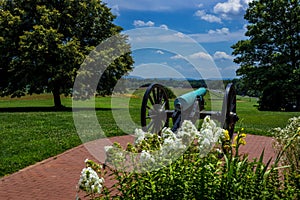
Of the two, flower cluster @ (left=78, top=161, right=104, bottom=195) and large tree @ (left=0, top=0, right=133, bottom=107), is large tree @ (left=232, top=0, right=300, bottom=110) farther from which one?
flower cluster @ (left=78, top=161, right=104, bottom=195)

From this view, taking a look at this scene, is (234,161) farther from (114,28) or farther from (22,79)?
(114,28)

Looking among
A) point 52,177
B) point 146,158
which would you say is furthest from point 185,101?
point 146,158

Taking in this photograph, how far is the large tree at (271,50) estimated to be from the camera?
29156 mm

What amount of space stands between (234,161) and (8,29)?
21473 mm

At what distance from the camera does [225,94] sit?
7.07 m

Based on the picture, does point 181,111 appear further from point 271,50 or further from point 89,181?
point 271,50

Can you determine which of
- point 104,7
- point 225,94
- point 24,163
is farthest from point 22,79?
point 225,94

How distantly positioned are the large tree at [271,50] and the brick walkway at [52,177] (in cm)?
2172

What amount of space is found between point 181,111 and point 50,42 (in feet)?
49.6

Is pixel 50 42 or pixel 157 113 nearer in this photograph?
pixel 157 113

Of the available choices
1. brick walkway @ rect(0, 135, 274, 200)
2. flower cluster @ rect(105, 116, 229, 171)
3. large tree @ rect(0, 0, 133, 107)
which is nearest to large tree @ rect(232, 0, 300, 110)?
large tree @ rect(0, 0, 133, 107)

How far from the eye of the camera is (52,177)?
605 cm

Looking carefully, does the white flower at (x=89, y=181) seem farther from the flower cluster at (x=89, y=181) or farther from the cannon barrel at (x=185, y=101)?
the cannon barrel at (x=185, y=101)

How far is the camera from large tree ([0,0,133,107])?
2075 centimetres
